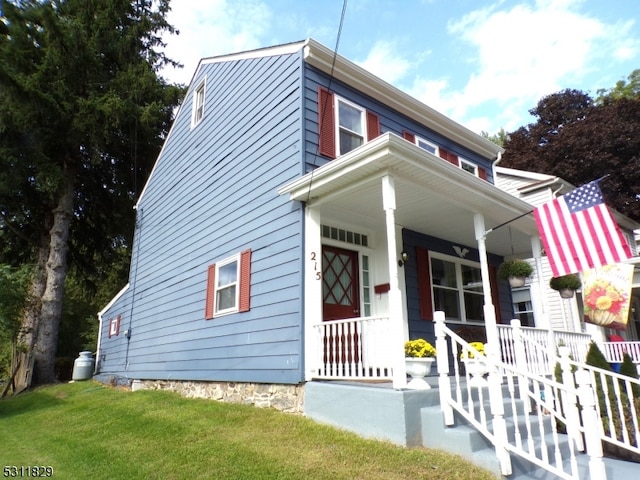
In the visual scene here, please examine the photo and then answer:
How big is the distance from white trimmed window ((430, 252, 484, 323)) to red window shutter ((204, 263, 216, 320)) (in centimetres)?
403

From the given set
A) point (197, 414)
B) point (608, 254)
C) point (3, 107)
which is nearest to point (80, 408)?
point (197, 414)

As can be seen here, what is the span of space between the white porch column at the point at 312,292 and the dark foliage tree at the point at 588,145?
2036 cm

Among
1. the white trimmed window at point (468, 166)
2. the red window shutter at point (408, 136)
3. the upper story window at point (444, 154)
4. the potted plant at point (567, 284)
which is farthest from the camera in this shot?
the white trimmed window at point (468, 166)

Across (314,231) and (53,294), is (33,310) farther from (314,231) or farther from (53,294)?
(314,231)

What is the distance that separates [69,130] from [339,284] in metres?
11.9

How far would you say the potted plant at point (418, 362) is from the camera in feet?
15.3

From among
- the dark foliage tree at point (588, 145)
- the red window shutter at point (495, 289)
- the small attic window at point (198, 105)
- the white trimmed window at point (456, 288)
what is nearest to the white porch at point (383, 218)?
the white trimmed window at point (456, 288)

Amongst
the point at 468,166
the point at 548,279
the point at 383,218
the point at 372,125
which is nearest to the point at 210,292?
the point at 383,218

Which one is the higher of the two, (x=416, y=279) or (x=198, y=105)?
(x=198, y=105)

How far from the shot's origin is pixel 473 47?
6441 mm

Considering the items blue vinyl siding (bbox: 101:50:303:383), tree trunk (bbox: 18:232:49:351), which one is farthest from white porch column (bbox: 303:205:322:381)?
tree trunk (bbox: 18:232:49:351)

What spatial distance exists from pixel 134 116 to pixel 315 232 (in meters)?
11.5

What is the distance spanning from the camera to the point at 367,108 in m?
8.04

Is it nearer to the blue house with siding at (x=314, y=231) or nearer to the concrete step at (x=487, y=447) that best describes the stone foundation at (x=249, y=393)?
the blue house with siding at (x=314, y=231)
